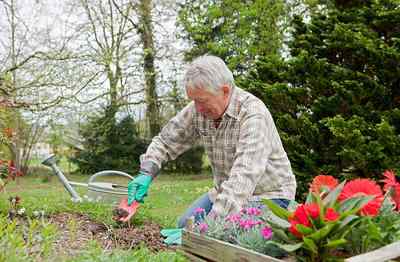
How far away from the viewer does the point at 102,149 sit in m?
14.0

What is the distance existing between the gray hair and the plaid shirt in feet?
0.65

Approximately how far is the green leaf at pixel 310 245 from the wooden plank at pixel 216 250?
3.4 inches

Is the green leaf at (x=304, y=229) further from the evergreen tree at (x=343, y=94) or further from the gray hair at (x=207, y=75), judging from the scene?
the evergreen tree at (x=343, y=94)

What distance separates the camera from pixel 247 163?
2.25m

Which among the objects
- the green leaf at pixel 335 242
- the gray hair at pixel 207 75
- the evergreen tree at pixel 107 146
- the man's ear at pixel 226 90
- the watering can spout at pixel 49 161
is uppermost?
the gray hair at pixel 207 75

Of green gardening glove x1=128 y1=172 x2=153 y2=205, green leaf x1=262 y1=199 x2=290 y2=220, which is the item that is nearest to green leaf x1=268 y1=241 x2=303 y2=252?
green leaf x1=262 y1=199 x2=290 y2=220

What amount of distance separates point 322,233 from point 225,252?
324 millimetres

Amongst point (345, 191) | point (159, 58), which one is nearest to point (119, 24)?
point (159, 58)

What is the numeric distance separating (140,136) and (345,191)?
13619mm

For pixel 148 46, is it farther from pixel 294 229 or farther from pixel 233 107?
pixel 294 229

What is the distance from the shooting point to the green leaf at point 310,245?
1351mm

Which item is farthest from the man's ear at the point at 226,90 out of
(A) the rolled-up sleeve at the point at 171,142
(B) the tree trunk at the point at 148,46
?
(B) the tree trunk at the point at 148,46

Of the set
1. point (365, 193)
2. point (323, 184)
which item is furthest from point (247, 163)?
point (365, 193)

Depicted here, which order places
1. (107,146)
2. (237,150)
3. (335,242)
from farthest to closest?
(107,146)
(237,150)
(335,242)
